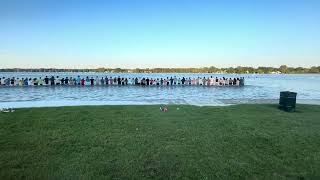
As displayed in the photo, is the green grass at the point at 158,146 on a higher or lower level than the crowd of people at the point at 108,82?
higher

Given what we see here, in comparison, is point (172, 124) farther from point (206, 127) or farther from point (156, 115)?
point (156, 115)

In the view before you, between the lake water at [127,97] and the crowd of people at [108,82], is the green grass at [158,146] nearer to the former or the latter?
the lake water at [127,97]

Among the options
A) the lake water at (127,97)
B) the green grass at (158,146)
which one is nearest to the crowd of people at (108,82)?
the lake water at (127,97)

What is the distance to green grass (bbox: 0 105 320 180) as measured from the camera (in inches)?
262

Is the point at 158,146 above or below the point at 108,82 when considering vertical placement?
above

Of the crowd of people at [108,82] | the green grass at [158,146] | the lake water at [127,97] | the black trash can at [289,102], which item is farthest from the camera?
the crowd of people at [108,82]

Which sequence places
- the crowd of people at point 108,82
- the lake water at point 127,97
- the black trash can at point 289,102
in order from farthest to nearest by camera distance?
the crowd of people at point 108,82 → the lake water at point 127,97 → the black trash can at point 289,102

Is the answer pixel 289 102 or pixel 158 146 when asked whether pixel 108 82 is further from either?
pixel 158 146

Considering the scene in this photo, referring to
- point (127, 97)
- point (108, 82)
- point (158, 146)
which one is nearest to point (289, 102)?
point (158, 146)

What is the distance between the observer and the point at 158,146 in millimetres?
8562

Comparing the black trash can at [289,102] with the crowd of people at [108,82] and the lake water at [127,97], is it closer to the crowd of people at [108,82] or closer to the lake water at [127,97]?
the lake water at [127,97]

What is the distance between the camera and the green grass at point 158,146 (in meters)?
6.64

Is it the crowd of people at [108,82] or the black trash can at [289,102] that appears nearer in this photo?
the black trash can at [289,102]

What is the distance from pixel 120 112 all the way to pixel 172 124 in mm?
3768
